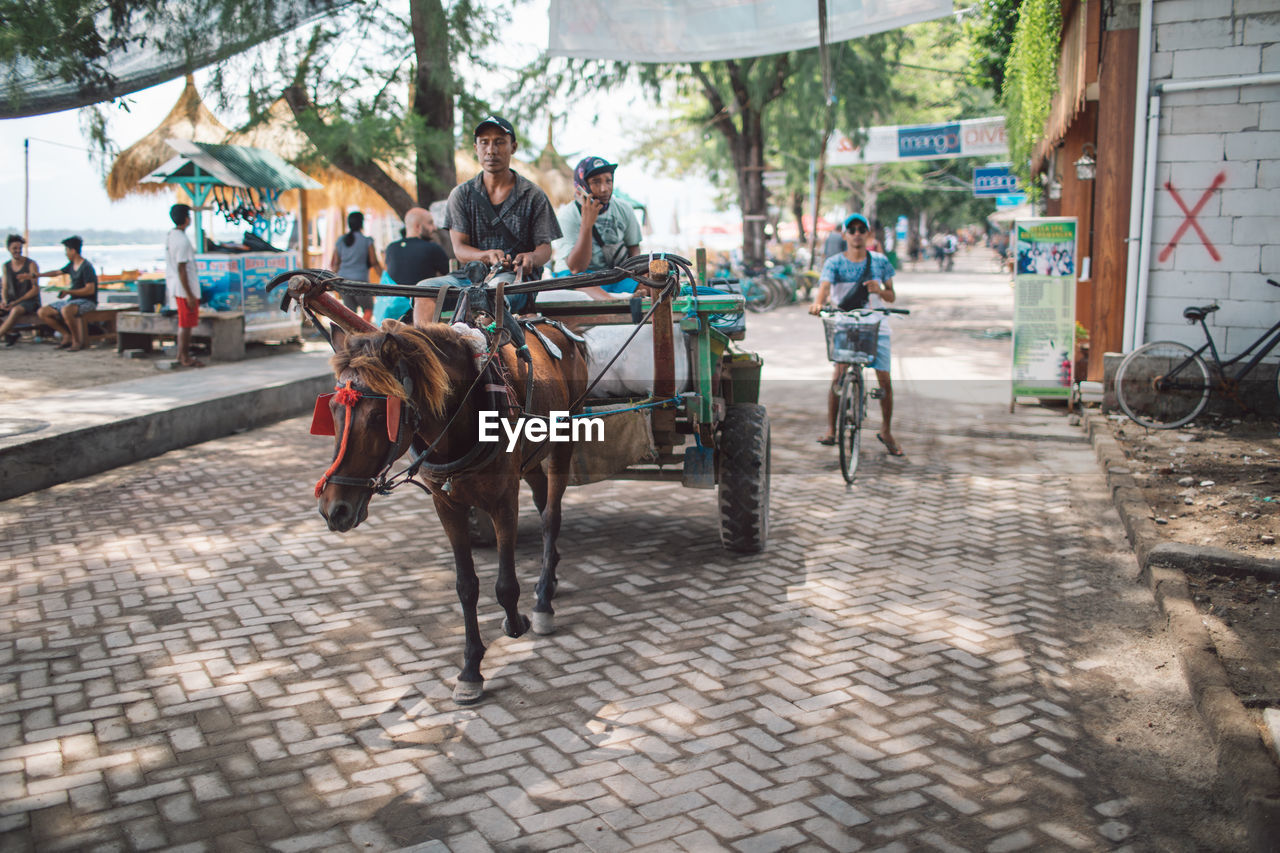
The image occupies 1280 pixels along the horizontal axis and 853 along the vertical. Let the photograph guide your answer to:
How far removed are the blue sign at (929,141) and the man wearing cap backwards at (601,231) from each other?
2499cm

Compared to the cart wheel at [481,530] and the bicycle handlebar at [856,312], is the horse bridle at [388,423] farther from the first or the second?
the bicycle handlebar at [856,312]

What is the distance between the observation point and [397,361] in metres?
3.84

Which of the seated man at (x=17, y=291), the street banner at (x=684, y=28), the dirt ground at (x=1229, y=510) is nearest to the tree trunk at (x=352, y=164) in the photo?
the street banner at (x=684, y=28)

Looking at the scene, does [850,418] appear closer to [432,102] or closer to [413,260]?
[413,260]

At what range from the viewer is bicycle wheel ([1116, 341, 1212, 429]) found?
9.42 metres

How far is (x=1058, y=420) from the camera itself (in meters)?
10.8

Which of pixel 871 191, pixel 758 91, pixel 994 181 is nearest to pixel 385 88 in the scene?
A: pixel 758 91

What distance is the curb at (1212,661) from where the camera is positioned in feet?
11.0

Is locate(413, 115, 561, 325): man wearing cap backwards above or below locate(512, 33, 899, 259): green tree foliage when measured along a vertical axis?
below

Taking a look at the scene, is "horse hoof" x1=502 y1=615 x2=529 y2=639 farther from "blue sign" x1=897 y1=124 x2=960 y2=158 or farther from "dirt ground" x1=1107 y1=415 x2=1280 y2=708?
"blue sign" x1=897 y1=124 x2=960 y2=158

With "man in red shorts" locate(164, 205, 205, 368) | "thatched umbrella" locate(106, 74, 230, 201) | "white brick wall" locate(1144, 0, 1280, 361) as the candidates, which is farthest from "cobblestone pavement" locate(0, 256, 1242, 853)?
"thatched umbrella" locate(106, 74, 230, 201)

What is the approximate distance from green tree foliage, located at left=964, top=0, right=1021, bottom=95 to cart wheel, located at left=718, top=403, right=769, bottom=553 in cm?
1268

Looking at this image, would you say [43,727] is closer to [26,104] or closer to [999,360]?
[26,104]

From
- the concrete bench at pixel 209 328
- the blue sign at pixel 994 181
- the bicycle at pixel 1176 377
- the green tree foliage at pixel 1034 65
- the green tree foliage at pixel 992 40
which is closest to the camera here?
the bicycle at pixel 1176 377
